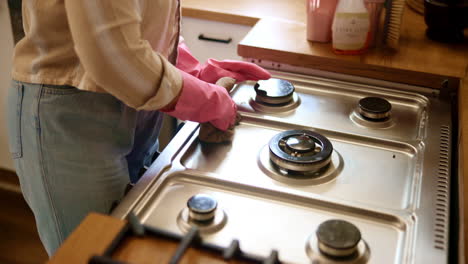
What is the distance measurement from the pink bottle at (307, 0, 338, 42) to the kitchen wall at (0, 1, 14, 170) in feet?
3.70

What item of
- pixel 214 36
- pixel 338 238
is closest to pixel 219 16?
pixel 214 36

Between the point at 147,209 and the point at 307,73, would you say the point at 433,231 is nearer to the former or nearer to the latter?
the point at 147,209

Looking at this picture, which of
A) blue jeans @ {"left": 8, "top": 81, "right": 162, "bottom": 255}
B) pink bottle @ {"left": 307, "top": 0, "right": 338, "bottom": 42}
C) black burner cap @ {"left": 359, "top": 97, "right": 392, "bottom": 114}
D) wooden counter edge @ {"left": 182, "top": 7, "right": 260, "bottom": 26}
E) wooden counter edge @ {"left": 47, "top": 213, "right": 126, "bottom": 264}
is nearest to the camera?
wooden counter edge @ {"left": 47, "top": 213, "right": 126, "bottom": 264}

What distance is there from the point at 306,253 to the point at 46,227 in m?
0.56

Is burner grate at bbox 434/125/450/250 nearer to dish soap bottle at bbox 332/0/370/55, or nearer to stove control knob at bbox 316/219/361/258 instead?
stove control knob at bbox 316/219/361/258

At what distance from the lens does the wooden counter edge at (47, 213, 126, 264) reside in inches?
24.6

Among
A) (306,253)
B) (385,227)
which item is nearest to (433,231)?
(385,227)

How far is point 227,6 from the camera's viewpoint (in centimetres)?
160

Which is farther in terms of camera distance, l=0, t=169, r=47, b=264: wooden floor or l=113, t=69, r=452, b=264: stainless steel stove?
l=0, t=169, r=47, b=264: wooden floor

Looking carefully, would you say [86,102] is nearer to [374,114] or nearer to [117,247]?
[117,247]

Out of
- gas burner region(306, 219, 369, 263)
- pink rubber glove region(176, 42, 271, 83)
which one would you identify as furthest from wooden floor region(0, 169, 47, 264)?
gas burner region(306, 219, 369, 263)

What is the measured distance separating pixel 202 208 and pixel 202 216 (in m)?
0.01

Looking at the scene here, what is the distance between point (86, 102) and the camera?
887 mm

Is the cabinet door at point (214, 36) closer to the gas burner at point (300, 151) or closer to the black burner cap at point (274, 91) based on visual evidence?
the black burner cap at point (274, 91)
